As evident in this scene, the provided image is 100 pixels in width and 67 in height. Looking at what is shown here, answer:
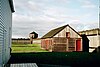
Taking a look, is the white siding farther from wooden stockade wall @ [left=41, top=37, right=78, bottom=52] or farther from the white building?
the white building

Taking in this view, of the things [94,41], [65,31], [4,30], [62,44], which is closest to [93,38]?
[94,41]

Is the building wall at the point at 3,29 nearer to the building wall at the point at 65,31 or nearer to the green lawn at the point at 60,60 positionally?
the green lawn at the point at 60,60

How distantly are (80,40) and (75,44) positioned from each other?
3.66 ft

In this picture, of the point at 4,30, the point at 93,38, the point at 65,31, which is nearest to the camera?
the point at 4,30

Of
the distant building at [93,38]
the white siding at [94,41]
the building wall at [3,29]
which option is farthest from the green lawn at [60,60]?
the distant building at [93,38]

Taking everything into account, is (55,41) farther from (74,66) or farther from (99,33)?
(74,66)

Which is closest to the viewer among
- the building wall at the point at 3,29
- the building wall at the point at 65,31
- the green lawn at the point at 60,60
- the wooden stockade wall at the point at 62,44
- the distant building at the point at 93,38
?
the building wall at the point at 3,29

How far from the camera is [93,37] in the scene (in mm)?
32938

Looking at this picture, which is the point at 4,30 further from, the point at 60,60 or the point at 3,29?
the point at 60,60

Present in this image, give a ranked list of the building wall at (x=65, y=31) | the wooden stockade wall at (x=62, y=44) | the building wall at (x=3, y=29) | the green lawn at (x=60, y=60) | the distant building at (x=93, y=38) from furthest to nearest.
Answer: the building wall at (x=65, y=31)
the wooden stockade wall at (x=62, y=44)
the distant building at (x=93, y=38)
the green lawn at (x=60, y=60)
the building wall at (x=3, y=29)

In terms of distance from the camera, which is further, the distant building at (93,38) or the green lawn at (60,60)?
the distant building at (93,38)

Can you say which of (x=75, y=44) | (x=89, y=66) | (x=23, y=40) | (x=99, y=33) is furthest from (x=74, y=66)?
(x=23, y=40)

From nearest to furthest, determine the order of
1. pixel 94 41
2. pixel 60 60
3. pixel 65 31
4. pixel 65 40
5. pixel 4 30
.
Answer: pixel 4 30
pixel 60 60
pixel 94 41
pixel 65 31
pixel 65 40


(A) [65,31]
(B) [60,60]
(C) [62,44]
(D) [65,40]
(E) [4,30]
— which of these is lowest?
(B) [60,60]
